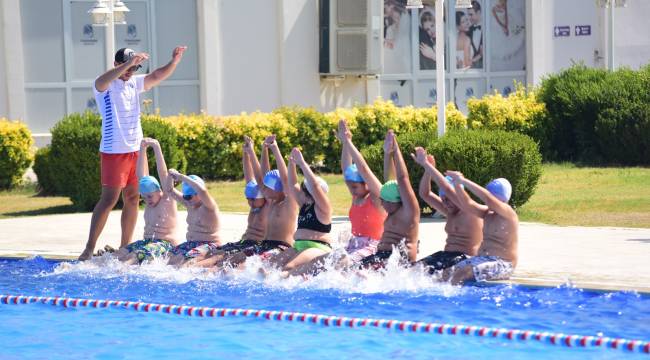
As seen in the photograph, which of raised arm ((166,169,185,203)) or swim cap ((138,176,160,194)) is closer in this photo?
swim cap ((138,176,160,194))

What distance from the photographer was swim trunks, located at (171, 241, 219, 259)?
10.5 meters

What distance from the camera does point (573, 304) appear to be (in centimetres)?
865

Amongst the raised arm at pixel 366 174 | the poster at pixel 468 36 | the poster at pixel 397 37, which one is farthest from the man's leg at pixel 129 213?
the poster at pixel 468 36

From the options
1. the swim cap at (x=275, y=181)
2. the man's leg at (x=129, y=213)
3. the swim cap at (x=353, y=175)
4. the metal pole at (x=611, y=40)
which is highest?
the metal pole at (x=611, y=40)

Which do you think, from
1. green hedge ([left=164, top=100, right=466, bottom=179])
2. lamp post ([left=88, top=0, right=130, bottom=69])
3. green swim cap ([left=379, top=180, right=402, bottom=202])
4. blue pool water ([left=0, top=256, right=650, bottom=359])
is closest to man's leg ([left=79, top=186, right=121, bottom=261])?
blue pool water ([left=0, top=256, right=650, bottom=359])

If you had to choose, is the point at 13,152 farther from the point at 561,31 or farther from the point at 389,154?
the point at 561,31

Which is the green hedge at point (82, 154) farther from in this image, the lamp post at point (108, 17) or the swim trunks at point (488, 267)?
the swim trunks at point (488, 267)

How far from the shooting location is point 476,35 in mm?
24547

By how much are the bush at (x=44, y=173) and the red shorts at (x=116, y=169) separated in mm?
5940

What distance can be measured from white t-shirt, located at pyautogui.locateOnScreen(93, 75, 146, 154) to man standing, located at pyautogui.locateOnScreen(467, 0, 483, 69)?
14446 millimetres

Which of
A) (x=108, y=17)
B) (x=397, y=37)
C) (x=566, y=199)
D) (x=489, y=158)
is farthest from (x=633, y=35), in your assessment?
(x=489, y=158)

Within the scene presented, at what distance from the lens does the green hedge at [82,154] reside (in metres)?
15.1

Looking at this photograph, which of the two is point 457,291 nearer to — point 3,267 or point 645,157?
point 3,267

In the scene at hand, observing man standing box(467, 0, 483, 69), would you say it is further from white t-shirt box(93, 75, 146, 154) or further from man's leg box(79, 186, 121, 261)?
man's leg box(79, 186, 121, 261)
